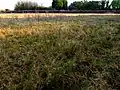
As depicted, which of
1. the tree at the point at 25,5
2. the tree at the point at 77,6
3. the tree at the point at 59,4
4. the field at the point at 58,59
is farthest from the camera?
the tree at the point at 77,6

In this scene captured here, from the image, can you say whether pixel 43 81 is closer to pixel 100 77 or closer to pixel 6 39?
pixel 100 77

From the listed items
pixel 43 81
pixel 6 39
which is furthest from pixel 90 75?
pixel 6 39

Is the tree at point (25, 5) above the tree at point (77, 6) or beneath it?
above

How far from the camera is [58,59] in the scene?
359 inches

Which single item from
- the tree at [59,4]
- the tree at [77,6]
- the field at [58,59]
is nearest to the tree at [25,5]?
the tree at [59,4]

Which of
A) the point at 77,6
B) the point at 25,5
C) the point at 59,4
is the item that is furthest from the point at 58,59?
the point at 77,6

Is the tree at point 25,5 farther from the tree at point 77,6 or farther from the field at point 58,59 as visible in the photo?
the field at point 58,59

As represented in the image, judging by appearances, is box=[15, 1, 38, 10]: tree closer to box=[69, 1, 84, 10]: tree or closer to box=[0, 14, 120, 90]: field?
box=[69, 1, 84, 10]: tree

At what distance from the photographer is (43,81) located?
26.7 ft

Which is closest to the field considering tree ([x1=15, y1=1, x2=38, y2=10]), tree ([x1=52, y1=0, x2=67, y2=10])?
tree ([x1=15, y1=1, x2=38, y2=10])

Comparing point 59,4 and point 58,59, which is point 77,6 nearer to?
point 59,4

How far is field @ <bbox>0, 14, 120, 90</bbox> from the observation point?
8.11m

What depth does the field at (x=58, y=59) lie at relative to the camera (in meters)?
8.11

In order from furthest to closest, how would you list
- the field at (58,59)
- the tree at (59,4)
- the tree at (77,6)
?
the tree at (77,6) < the tree at (59,4) < the field at (58,59)
